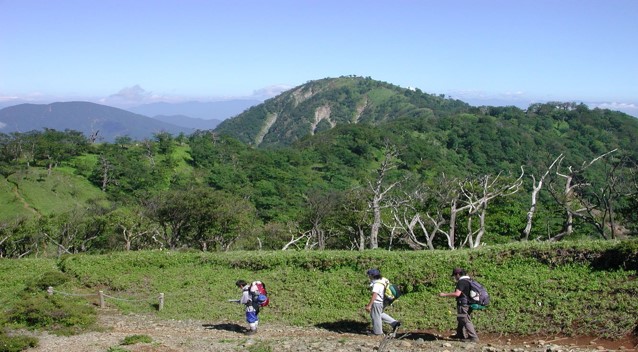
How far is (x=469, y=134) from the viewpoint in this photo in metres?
136

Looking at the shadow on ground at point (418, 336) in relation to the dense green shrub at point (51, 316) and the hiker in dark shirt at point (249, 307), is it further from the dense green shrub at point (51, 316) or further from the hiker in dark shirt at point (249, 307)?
the dense green shrub at point (51, 316)

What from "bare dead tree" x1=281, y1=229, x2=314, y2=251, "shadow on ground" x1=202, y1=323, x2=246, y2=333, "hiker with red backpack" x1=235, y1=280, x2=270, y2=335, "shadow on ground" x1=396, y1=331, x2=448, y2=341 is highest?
"hiker with red backpack" x1=235, y1=280, x2=270, y2=335

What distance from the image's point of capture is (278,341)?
11445mm

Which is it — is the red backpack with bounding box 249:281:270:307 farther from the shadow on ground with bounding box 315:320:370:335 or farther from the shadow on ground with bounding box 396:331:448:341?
the shadow on ground with bounding box 396:331:448:341

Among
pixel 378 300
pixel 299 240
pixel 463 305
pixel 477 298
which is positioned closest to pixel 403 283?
pixel 378 300

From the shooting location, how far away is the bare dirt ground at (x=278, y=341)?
10328 millimetres

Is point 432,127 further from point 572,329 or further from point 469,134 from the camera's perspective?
point 572,329

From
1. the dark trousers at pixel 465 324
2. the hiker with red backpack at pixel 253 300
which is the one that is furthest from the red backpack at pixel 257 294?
the dark trousers at pixel 465 324

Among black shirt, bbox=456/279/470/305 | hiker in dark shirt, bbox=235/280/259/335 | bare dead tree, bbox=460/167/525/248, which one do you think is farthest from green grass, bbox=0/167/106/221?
black shirt, bbox=456/279/470/305

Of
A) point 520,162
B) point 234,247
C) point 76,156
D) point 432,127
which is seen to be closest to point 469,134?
point 432,127

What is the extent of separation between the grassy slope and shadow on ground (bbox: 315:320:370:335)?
0.07 metres

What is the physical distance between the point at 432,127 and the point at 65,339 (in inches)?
5537

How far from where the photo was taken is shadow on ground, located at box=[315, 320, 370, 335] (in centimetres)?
1241

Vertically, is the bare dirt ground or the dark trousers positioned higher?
the dark trousers
